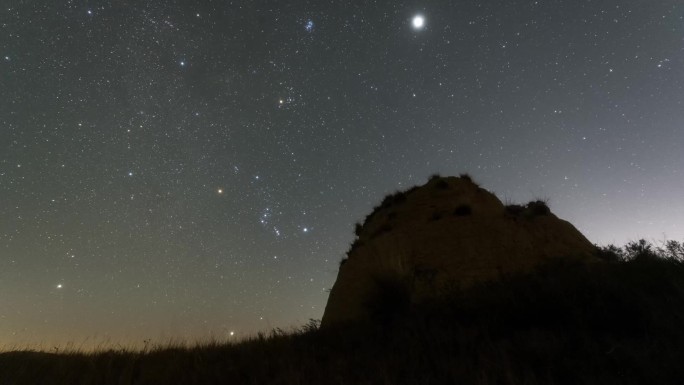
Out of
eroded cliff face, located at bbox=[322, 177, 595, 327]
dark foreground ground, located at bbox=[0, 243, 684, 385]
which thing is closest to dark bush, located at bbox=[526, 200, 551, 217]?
eroded cliff face, located at bbox=[322, 177, 595, 327]

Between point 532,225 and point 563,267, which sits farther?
point 532,225

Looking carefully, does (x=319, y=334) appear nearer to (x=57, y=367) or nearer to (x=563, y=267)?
(x=57, y=367)

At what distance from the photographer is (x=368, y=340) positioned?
23.0ft

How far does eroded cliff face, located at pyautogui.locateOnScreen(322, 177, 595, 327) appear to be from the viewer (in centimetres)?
1110

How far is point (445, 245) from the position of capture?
462 inches

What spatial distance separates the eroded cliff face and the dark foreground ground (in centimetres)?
270

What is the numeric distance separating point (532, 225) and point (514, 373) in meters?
9.75

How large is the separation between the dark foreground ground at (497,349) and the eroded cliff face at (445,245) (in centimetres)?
270

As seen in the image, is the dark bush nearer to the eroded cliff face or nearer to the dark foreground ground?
the eroded cliff face

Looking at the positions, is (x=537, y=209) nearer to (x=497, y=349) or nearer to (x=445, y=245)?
(x=445, y=245)

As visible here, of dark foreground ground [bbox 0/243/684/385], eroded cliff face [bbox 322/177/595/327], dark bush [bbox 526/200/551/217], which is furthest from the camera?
dark bush [bbox 526/200/551/217]

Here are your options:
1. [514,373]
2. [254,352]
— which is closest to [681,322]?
[514,373]

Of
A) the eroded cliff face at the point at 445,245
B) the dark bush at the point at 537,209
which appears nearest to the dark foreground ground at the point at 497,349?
the eroded cliff face at the point at 445,245

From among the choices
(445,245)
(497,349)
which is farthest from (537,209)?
(497,349)
